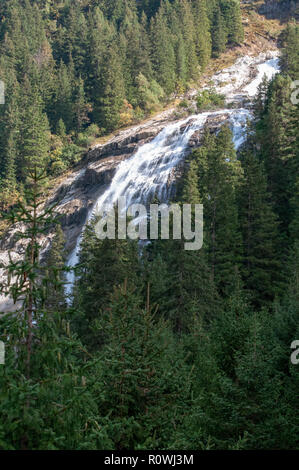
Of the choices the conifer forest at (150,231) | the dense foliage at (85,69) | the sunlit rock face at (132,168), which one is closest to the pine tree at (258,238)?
the conifer forest at (150,231)

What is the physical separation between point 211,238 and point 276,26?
82838 mm

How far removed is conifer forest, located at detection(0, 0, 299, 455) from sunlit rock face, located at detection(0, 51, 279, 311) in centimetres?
24

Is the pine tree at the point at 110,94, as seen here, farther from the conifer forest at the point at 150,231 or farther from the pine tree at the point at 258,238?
the pine tree at the point at 258,238

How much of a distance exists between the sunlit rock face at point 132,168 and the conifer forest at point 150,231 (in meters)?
0.24

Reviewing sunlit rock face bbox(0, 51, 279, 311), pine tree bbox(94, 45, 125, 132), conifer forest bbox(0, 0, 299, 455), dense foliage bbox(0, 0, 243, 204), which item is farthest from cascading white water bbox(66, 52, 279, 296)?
pine tree bbox(94, 45, 125, 132)

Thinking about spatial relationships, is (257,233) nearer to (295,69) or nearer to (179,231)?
(179,231)

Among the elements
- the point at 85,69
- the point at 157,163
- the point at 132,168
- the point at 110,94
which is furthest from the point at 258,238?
the point at 85,69

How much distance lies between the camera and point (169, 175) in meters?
39.2

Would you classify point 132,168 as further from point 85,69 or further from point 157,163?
point 85,69

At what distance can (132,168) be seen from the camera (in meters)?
44.2

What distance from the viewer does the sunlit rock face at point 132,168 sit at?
131ft

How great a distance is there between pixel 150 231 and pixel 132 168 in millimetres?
13801

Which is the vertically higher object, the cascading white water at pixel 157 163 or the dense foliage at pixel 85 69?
the dense foliage at pixel 85 69
